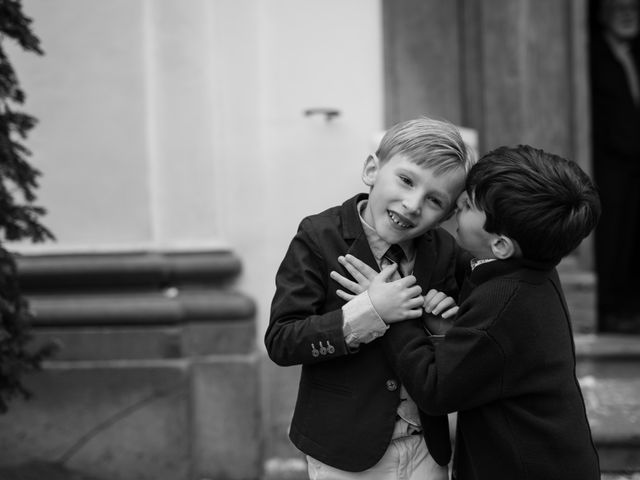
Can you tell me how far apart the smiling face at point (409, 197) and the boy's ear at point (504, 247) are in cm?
14

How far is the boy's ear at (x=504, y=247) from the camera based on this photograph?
1.91m

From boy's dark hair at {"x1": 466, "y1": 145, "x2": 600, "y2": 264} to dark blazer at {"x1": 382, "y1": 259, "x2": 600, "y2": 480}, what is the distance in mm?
85

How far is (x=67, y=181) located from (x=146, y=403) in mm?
1124

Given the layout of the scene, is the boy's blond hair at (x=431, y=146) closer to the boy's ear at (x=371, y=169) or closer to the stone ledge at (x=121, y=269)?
the boy's ear at (x=371, y=169)

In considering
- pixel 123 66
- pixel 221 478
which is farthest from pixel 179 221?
pixel 221 478

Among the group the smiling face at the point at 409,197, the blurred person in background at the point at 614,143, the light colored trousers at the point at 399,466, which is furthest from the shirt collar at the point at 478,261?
the blurred person in background at the point at 614,143

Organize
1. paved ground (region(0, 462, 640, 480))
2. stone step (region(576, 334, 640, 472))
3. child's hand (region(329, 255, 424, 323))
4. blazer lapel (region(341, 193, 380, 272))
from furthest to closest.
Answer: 1. stone step (region(576, 334, 640, 472))
2. paved ground (region(0, 462, 640, 480))
3. blazer lapel (region(341, 193, 380, 272))
4. child's hand (region(329, 255, 424, 323))

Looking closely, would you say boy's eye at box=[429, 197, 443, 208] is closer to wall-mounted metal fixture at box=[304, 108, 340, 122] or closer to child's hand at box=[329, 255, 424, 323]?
child's hand at box=[329, 255, 424, 323]

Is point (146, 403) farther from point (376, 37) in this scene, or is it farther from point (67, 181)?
point (376, 37)

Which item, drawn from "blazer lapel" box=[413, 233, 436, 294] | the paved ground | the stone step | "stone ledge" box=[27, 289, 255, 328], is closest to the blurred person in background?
the stone step

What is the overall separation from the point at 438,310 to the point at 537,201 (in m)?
0.36

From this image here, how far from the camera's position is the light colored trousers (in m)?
2.04

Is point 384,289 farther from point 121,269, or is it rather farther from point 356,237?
point 121,269

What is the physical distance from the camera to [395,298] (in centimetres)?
195
